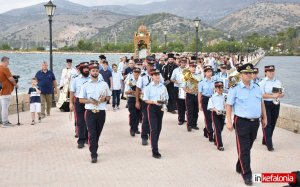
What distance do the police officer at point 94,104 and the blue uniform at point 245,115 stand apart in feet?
8.69

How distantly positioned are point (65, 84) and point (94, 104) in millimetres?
6966

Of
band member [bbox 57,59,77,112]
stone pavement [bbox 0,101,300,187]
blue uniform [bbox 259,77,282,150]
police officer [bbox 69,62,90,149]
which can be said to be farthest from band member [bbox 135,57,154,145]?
band member [bbox 57,59,77,112]

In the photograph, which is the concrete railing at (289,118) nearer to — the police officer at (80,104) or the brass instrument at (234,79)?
the brass instrument at (234,79)

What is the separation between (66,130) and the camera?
40.7ft

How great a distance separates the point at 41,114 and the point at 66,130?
2.60 meters

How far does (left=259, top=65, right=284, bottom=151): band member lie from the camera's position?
31.7 feet

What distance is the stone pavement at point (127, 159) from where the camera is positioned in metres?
7.59

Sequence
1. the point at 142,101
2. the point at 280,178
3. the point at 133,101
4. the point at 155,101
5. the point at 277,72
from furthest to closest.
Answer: the point at 277,72
the point at 133,101
the point at 142,101
the point at 155,101
the point at 280,178

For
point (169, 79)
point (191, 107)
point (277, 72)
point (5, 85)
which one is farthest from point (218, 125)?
point (277, 72)

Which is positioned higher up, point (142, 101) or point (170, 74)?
point (170, 74)

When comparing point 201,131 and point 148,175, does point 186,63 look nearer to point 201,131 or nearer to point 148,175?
point 201,131

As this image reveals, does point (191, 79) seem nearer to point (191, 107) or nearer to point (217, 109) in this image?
point (191, 107)

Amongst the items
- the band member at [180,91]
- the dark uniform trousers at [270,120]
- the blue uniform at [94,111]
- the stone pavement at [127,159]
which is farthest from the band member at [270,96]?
the band member at [180,91]

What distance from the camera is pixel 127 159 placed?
9.05 meters
